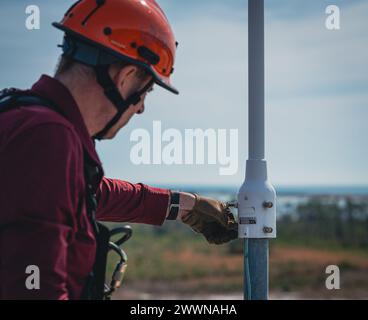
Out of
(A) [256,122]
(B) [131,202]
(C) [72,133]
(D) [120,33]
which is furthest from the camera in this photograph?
(B) [131,202]

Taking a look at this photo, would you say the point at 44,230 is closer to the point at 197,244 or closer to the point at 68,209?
the point at 68,209

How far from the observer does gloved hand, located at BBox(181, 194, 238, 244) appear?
14.0 ft

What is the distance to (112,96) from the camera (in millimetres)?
3094

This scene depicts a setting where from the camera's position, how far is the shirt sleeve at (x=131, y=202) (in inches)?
165

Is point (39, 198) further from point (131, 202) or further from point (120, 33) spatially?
point (131, 202)

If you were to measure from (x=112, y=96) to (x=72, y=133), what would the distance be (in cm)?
41

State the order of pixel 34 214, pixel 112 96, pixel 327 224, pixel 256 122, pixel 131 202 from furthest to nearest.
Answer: pixel 327 224, pixel 131 202, pixel 256 122, pixel 112 96, pixel 34 214

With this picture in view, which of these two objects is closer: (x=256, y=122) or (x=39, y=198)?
(x=39, y=198)

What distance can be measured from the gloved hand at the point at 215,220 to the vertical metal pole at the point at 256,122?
68 centimetres

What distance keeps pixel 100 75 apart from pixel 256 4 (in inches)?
32.3

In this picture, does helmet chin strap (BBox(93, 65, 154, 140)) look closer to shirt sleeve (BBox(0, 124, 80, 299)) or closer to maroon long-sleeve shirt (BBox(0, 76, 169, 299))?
maroon long-sleeve shirt (BBox(0, 76, 169, 299))

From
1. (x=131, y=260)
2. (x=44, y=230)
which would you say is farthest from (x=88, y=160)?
(x=131, y=260)

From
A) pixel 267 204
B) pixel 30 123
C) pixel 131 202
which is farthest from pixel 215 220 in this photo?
pixel 30 123

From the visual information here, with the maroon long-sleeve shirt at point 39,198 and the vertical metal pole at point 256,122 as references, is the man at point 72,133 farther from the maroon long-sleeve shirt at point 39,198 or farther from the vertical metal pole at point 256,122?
the vertical metal pole at point 256,122
